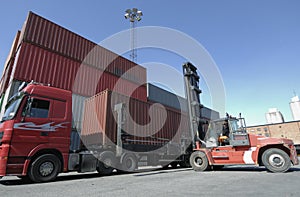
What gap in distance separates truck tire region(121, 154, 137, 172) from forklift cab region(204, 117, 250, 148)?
3.39 m

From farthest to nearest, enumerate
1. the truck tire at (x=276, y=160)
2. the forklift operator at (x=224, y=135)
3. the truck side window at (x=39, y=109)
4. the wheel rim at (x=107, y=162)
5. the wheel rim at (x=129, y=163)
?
the forklift operator at (x=224, y=135)
the wheel rim at (x=129, y=163)
the wheel rim at (x=107, y=162)
the truck tire at (x=276, y=160)
the truck side window at (x=39, y=109)

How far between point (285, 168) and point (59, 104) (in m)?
8.36

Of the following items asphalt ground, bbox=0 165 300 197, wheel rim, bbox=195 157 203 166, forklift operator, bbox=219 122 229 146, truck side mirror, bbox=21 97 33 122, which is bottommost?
asphalt ground, bbox=0 165 300 197

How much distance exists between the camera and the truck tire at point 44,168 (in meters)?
5.19

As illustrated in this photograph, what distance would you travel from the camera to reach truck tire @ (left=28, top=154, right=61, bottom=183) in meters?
5.19

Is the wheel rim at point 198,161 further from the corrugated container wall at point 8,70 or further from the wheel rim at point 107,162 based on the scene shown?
the corrugated container wall at point 8,70

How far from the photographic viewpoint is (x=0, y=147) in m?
4.97

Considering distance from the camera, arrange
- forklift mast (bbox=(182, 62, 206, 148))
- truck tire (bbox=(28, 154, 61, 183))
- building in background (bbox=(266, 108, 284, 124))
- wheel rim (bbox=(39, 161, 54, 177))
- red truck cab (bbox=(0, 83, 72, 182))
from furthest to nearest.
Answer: building in background (bbox=(266, 108, 284, 124)), forklift mast (bbox=(182, 62, 206, 148)), wheel rim (bbox=(39, 161, 54, 177)), truck tire (bbox=(28, 154, 61, 183)), red truck cab (bbox=(0, 83, 72, 182))

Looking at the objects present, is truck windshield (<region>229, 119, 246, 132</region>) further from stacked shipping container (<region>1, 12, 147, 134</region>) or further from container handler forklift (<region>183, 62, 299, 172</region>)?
stacked shipping container (<region>1, 12, 147, 134</region>)

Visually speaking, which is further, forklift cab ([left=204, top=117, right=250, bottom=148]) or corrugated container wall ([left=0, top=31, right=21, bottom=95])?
corrugated container wall ([left=0, top=31, right=21, bottom=95])

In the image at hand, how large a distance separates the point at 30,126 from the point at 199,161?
6876 mm

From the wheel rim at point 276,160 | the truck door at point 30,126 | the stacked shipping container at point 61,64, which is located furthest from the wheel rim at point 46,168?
the wheel rim at point 276,160

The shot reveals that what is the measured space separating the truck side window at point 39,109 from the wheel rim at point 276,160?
8135 mm

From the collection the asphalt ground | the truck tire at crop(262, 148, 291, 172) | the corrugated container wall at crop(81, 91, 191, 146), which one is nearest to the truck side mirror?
the asphalt ground
